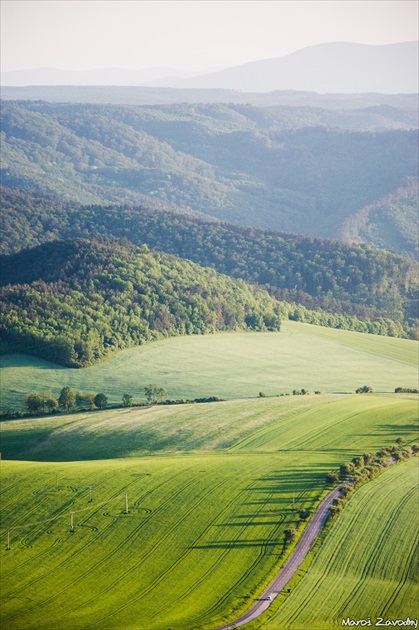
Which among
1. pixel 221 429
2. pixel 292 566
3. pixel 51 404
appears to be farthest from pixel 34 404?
pixel 292 566

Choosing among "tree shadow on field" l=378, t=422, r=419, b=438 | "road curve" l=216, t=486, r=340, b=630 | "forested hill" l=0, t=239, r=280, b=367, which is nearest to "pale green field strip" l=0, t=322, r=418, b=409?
"forested hill" l=0, t=239, r=280, b=367

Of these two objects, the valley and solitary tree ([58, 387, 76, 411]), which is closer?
the valley

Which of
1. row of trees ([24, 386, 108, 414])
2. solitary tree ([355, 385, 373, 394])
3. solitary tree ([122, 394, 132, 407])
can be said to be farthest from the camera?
solitary tree ([355, 385, 373, 394])

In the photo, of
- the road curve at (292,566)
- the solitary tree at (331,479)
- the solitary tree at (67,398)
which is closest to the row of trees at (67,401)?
the solitary tree at (67,398)

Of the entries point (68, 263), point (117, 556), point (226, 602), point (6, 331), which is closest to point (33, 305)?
point (6, 331)

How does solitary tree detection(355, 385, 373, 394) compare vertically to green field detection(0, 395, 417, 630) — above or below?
below

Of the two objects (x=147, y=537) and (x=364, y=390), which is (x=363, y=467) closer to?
(x=147, y=537)

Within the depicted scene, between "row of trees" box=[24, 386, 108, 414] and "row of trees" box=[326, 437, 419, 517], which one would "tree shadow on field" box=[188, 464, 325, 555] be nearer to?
"row of trees" box=[326, 437, 419, 517]

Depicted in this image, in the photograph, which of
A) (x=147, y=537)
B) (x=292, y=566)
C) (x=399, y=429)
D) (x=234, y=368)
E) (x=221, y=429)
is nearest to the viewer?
(x=292, y=566)
